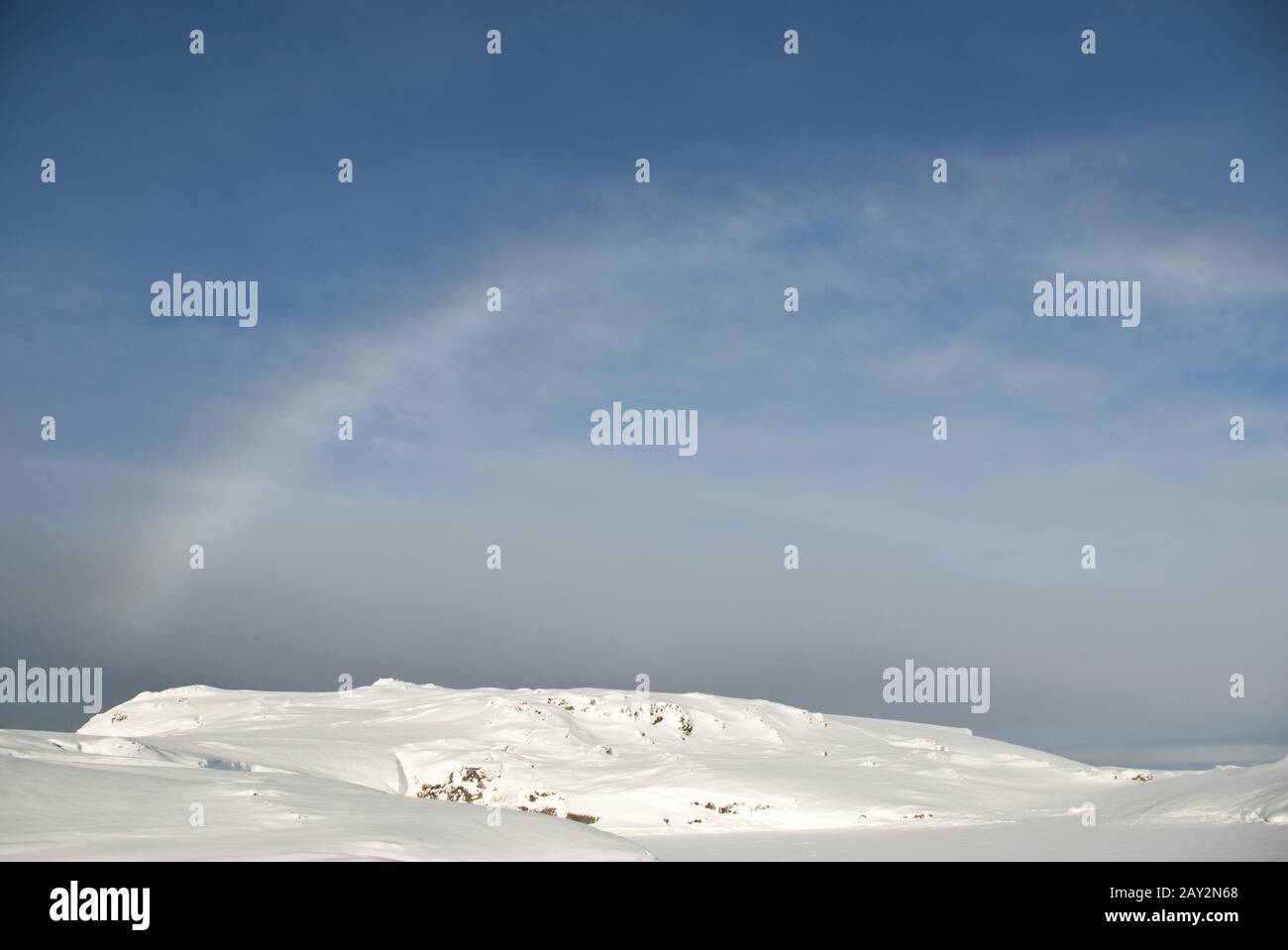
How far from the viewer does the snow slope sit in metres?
16.9

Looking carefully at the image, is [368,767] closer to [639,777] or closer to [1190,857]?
[639,777]

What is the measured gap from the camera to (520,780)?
128 ft

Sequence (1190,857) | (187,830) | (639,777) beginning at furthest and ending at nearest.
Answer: (639,777)
(1190,857)
(187,830)

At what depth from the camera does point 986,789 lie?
39781mm

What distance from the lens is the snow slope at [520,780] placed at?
16.9m

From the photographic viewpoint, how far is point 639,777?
3931 cm
